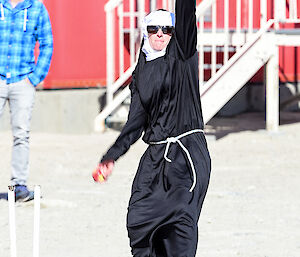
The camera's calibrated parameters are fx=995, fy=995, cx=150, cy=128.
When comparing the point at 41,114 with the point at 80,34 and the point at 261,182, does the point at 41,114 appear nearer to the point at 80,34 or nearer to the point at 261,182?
the point at 80,34

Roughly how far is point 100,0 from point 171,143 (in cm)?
903

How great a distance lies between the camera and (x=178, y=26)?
15.1 ft

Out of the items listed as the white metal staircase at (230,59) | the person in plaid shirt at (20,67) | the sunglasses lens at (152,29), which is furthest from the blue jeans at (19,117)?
the white metal staircase at (230,59)

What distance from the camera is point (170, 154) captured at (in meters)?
4.72

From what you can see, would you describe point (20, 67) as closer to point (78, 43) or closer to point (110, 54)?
point (110, 54)

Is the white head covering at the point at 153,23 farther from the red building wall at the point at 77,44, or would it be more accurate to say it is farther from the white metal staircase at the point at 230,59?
the red building wall at the point at 77,44

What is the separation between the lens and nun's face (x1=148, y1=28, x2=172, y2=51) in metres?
4.71

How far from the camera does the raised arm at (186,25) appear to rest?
15.0ft

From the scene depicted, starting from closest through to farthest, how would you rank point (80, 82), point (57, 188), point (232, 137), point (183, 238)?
1. point (183, 238)
2. point (57, 188)
3. point (232, 137)
4. point (80, 82)

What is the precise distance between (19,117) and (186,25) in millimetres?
3505

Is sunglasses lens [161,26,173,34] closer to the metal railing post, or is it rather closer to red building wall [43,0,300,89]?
red building wall [43,0,300,89]

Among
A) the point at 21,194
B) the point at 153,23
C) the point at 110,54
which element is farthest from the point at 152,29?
the point at 110,54

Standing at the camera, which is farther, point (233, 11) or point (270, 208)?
point (233, 11)

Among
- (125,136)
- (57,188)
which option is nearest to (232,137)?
(57,188)
